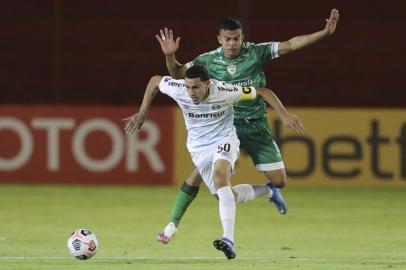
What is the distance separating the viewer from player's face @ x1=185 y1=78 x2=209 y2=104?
9367 millimetres

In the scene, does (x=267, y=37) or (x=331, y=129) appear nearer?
(x=331, y=129)

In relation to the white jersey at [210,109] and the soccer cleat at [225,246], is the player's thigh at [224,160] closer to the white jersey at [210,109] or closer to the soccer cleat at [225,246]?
the white jersey at [210,109]

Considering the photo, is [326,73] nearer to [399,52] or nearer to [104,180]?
[399,52]

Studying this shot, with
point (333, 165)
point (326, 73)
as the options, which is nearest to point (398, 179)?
point (333, 165)

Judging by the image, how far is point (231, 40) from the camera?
10336 millimetres

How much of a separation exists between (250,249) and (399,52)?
439 inches

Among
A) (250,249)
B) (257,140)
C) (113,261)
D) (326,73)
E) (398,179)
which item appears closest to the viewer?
(113,261)

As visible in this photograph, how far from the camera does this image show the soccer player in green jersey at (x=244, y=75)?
33.3ft

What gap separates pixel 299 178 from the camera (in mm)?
17125

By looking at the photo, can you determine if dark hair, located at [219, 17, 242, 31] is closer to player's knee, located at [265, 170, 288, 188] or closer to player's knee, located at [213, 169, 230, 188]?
player's knee, located at [213, 169, 230, 188]

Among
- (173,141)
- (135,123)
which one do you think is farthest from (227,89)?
(173,141)

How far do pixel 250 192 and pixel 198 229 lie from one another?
55.1 inches

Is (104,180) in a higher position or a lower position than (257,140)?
lower

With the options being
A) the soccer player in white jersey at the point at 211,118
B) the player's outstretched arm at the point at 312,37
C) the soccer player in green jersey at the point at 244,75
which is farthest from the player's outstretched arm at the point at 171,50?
the player's outstretched arm at the point at 312,37
